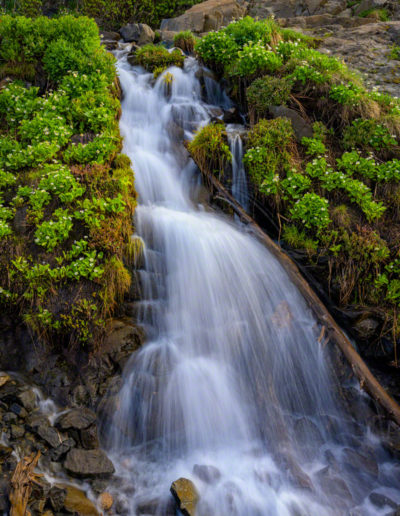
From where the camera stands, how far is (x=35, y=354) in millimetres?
4445

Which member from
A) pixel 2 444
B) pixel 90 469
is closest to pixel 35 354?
pixel 2 444

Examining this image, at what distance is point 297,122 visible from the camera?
7281 mm

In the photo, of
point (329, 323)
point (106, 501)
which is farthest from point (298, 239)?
point (106, 501)

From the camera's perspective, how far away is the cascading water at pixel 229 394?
386cm

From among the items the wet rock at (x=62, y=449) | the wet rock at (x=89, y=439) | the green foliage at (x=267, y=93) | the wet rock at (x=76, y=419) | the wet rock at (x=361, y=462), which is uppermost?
the green foliage at (x=267, y=93)

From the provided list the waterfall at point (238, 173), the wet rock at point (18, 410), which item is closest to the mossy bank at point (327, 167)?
the waterfall at point (238, 173)

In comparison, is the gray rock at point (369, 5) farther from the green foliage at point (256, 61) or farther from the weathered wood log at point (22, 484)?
the weathered wood log at point (22, 484)

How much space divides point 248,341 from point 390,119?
5.26 metres

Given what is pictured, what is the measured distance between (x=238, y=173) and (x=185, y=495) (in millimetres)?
5290

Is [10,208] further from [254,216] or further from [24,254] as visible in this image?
[254,216]

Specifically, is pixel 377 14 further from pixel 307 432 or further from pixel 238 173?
pixel 307 432

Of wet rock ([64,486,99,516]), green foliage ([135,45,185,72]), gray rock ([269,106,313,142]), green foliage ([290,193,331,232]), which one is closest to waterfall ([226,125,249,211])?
gray rock ([269,106,313,142])

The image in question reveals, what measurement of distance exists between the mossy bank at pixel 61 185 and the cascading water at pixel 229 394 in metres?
0.72

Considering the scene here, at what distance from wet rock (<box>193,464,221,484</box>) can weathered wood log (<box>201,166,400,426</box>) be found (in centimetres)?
213
